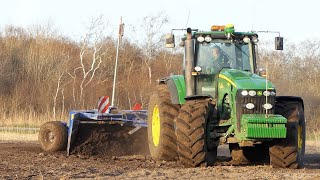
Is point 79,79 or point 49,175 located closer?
point 49,175

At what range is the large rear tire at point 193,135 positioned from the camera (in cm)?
1049

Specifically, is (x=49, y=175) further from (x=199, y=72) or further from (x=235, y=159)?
(x=235, y=159)

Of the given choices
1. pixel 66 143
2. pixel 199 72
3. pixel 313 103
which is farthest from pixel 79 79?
pixel 199 72

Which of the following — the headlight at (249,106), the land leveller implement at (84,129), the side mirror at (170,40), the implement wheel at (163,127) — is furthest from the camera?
the land leveller implement at (84,129)

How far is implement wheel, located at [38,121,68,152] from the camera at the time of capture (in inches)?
560

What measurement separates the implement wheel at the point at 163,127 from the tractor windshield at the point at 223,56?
0.92 m

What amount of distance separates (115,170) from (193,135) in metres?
1.37

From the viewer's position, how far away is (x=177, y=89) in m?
11.9

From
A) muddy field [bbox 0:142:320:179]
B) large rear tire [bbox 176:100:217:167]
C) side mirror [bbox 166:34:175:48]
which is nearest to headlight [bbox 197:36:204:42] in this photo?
side mirror [bbox 166:34:175:48]

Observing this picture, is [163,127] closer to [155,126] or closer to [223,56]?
[155,126]

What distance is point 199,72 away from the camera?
11828mm

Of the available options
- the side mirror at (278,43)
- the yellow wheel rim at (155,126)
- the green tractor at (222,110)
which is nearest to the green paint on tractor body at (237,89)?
the green tractor at (222,110)

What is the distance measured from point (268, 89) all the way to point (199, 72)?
1.48 meters

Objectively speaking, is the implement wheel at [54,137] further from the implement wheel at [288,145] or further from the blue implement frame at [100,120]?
the implement wheel at [288,145]
